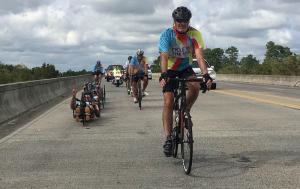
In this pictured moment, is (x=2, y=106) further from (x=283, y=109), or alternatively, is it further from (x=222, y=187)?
(x=222, y=187)

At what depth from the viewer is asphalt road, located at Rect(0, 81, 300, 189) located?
22.6ft

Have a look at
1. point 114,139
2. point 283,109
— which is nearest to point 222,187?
point 114,139

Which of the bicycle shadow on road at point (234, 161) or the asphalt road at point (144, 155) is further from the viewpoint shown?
the bicycle shadow on road at point (234, 161)

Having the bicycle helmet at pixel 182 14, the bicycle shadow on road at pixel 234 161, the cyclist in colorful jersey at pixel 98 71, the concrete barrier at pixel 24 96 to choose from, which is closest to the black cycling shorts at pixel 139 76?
the concrete barrier at pixel 24 96

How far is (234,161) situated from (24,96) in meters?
10.9

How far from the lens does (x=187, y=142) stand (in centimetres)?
732

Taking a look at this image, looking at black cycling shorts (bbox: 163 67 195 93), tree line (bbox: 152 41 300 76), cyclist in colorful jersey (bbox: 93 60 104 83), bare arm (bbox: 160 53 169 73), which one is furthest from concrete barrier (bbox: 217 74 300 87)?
bare arm (bbox: 160 53 169 73)

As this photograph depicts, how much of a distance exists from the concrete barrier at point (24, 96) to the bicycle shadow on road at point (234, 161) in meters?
6.82

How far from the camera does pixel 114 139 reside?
10.5m

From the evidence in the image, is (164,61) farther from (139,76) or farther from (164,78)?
(139,76)

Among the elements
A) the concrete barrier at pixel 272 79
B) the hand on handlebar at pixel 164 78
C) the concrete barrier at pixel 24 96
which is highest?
the hand on handlebar at pixel 164 78

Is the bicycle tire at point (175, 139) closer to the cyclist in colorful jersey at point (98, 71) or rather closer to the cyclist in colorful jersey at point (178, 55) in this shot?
the cyclist in colorful jersey at point (178, 55)

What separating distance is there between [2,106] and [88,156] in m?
6.31

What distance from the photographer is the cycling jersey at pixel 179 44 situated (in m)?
7.74
